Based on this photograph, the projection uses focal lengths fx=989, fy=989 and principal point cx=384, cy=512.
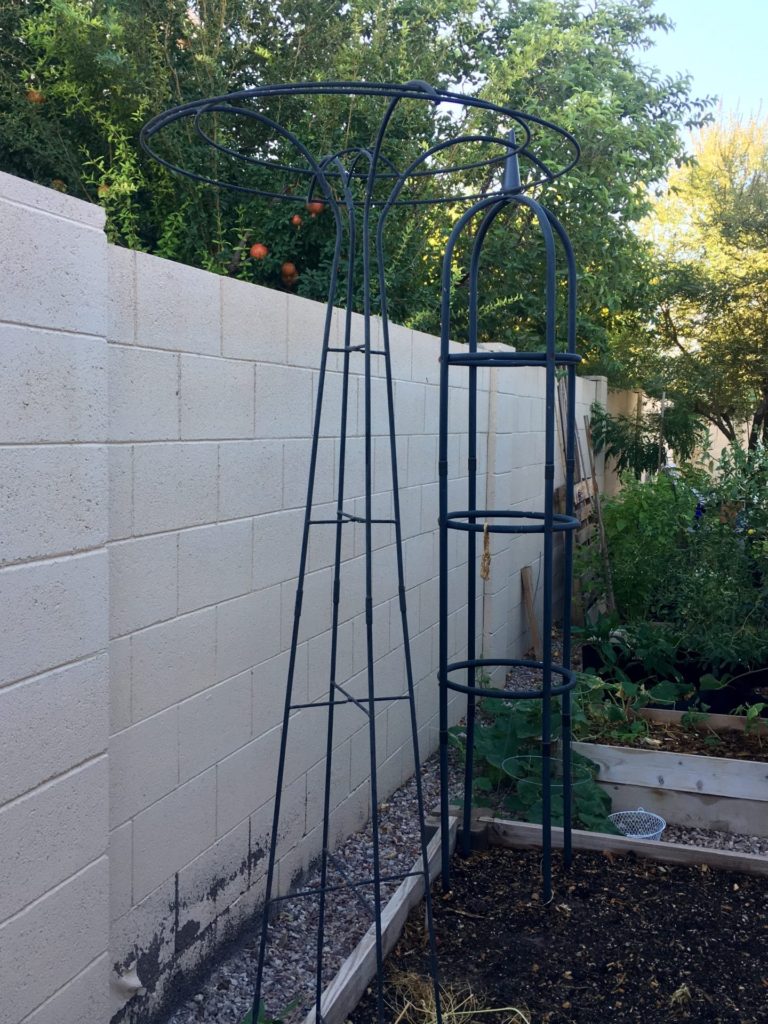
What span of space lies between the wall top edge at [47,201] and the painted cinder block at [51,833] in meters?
1.02

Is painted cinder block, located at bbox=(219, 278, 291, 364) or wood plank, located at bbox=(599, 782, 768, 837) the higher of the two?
painted cinder block, located at bbox=(219, 278, 291, 364)

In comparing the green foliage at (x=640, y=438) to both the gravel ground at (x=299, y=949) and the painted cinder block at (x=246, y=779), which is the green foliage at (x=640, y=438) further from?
the painted cinder block at (x=246, y=779)

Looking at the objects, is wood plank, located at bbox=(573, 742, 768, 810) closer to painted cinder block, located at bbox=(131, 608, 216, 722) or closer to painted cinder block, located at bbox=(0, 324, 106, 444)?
painted cinder block, located at bbox=(131, 608, 216, 722)

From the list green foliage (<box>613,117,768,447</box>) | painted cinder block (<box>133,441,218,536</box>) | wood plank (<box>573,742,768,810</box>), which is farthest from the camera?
green foliage (<box>613,117,768,447</box>)

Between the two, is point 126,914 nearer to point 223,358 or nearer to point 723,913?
point 223,358

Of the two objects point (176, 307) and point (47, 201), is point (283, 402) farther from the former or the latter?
point (47, 201)

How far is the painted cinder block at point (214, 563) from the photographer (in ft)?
8.03

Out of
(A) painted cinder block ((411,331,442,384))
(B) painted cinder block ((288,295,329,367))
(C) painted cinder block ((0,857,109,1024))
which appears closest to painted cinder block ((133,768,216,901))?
(C) painted cinder block ((0,857,109,1024))

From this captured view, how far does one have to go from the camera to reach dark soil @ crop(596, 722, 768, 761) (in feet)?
13.3

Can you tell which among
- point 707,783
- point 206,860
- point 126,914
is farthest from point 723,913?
point 126,914

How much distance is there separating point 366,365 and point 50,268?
75 cm

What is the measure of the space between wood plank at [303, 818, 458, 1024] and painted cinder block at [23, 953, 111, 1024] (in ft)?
1.56

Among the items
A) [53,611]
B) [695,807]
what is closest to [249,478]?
[53,611]

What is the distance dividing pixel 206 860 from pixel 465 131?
20.5ft
